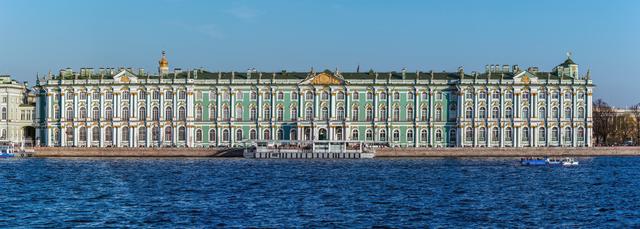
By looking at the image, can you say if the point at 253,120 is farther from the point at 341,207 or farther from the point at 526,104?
the point at 341,207

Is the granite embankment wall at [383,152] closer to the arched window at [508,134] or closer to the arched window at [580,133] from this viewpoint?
the arched window at [580,133]

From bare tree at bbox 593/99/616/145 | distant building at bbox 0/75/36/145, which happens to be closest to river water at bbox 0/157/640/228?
distant building at bbox 0/75/36/145

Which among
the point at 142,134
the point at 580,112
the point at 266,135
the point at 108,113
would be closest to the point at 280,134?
the point at 266,135

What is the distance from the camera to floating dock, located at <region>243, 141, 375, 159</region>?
9612 cm

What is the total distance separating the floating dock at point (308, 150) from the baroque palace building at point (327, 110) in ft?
10.9

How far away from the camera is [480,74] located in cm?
10312

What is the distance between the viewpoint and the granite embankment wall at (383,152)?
3782 inches

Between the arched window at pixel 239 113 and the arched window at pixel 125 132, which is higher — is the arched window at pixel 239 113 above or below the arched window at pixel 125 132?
above

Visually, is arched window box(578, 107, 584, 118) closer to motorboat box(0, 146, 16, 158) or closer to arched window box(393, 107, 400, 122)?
arched window box(393, 107, 400, 122)

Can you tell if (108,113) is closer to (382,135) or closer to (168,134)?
(168,134)

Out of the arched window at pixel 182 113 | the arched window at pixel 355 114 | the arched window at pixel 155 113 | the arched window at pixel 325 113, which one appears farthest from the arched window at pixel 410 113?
the arched window at pixel 155 113

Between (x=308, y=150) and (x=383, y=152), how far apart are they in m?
6.25

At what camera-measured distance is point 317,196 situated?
161ft

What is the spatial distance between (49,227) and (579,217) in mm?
18140
